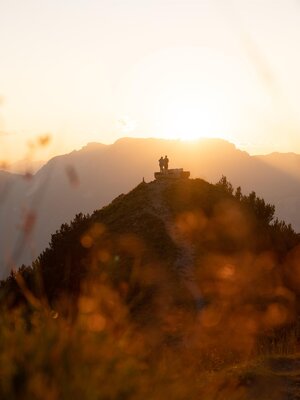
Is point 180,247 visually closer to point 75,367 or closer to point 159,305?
point 159,305

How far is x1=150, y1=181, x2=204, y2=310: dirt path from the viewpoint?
24.3 metres

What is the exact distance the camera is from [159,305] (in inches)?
894

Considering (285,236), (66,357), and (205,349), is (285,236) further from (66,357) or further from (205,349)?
(66,357)

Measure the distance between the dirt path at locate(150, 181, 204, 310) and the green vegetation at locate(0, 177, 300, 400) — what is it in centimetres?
11

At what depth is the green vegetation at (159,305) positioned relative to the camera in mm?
5645

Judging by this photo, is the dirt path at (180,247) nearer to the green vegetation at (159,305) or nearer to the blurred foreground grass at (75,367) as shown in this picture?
the green vegetation at (159,305)

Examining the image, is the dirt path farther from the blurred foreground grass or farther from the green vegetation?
the blurred foreground grass

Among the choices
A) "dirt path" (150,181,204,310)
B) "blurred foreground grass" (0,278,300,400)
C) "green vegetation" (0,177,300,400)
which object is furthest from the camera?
"dirt path" (150,181,204,310)

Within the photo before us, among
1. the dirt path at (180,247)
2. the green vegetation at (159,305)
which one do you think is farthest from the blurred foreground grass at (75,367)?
the dirt path at (180,247)

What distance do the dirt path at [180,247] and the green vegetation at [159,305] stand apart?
109mm

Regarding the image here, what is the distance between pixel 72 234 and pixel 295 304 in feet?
43.2

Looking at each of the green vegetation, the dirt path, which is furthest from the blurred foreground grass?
the dirt path

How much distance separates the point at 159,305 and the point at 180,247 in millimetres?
5874

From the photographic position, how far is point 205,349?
59.2 feet
